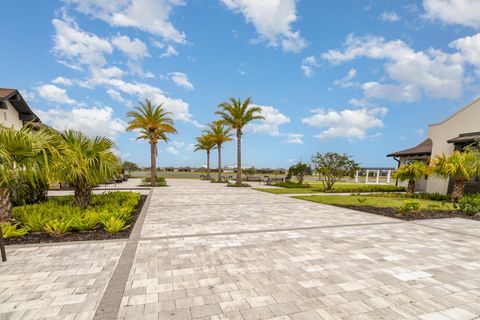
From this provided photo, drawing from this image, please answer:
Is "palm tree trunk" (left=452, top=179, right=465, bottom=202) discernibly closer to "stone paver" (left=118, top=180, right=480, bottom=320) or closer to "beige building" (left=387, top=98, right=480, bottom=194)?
"beige building" (left=387, top=98, right=480, bottom=194)

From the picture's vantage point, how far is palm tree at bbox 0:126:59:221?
5570 millimetres

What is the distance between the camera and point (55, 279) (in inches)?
141

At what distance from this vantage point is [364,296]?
10.8 ft

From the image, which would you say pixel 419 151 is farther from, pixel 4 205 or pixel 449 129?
pixel 4 205

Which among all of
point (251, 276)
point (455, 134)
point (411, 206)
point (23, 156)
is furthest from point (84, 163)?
point (455, 134)

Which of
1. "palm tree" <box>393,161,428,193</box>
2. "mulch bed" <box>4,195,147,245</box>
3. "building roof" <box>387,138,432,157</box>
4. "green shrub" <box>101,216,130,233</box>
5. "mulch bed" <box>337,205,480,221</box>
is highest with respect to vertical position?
"building roof" <box>387,138,432,157</box>

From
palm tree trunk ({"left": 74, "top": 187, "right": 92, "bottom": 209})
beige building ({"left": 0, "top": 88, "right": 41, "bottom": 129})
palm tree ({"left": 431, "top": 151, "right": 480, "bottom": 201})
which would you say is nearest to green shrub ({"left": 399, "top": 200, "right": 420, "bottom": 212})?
palm tree ({"left": 431, "top": 151, "right": 480, "bottom": 201})

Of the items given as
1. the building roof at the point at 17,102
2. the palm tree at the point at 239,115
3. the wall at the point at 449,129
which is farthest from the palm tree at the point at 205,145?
the wall at the point at 449,129

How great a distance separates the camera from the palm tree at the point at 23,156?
5570 millimetres

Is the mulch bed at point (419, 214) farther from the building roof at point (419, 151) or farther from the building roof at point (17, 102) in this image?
the building roof at point (17, 102)

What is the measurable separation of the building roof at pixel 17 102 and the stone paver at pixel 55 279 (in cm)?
1323

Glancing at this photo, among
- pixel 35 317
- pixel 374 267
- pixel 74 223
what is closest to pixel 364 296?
pixel 374 267

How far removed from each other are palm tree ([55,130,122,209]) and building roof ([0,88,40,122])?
9.50 m

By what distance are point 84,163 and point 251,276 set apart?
6.28 metres
